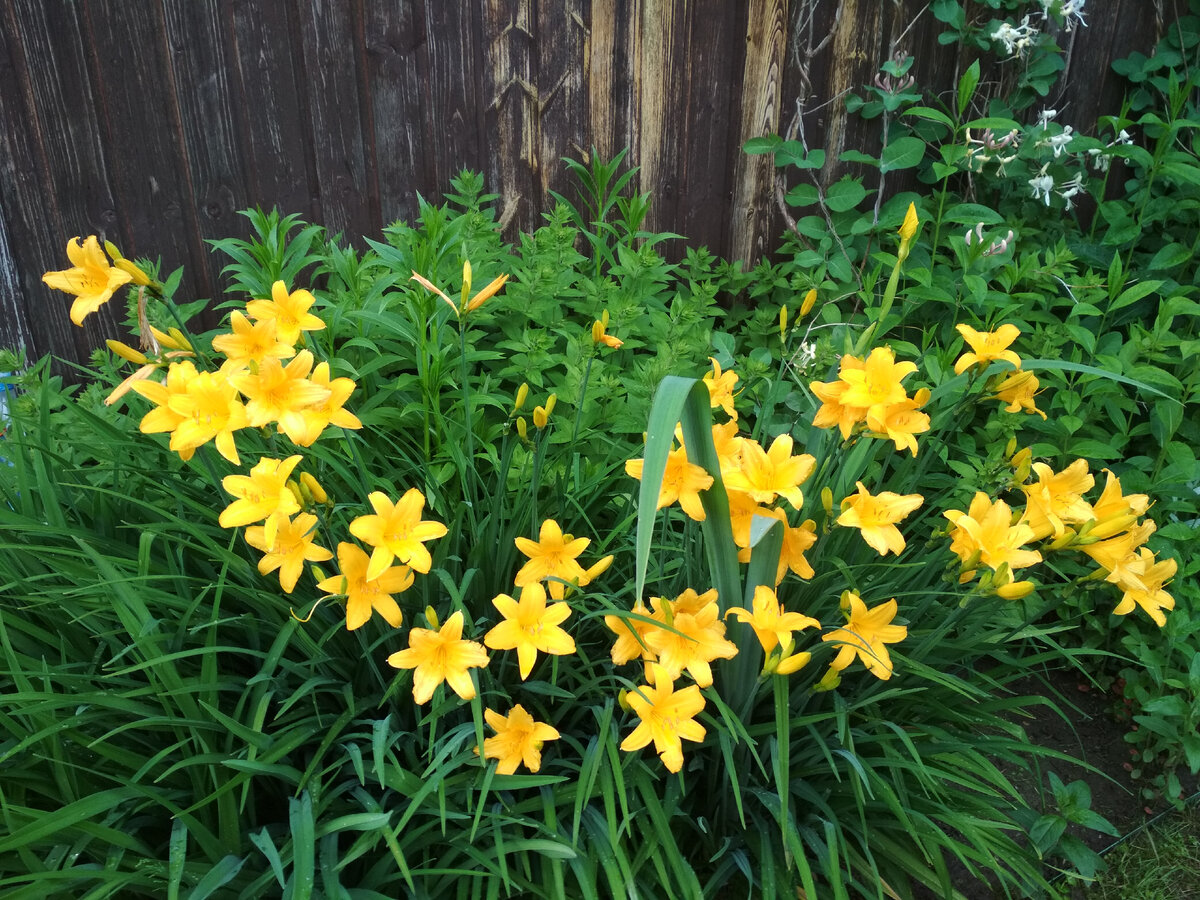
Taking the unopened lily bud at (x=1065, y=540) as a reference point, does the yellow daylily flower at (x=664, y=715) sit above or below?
below

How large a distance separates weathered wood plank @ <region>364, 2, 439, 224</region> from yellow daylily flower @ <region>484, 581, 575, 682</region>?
1917mm

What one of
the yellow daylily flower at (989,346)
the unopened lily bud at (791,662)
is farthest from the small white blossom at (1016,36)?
the unopened lily bud at (791,662)

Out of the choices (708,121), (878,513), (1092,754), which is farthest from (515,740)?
(708,121)

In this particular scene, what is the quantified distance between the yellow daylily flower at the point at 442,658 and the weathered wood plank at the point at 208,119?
1.90 meters

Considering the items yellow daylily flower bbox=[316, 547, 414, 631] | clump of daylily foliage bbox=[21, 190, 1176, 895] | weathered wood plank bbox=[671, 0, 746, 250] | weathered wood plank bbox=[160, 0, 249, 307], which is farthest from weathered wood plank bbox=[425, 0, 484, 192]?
yellow daylily flower bbox=[316, 547, 414, 631]

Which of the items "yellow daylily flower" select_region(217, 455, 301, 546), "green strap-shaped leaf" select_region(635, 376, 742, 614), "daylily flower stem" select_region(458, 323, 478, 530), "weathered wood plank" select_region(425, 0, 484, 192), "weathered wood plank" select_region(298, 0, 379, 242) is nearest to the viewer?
"green strap-shaped leaf" select_region(635, 376, 742, 614)

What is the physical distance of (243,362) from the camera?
50.2 inches

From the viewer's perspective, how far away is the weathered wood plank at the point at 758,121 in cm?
288

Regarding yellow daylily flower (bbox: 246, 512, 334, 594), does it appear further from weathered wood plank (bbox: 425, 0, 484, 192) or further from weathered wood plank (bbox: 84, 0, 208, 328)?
weathered wood plank (bbox: 425, 0, 484, 192)

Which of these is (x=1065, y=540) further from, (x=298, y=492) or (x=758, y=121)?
(x=758, y=121)

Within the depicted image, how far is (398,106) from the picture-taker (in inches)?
106

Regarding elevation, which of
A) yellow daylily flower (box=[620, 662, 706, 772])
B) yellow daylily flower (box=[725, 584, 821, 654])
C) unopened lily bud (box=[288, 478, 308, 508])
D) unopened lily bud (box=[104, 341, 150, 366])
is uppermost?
unopened lily bud (box=[104, 341, 150, 366])

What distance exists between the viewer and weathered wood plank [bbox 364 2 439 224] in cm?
261

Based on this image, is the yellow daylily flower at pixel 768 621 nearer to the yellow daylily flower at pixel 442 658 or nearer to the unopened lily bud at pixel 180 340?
the yellow daylily flower at pixel 442 658
